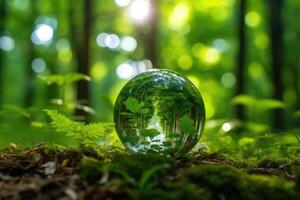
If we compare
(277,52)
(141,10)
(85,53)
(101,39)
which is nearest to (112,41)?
(101,39)

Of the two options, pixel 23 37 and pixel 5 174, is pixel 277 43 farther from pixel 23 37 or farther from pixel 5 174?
pixel 23 37

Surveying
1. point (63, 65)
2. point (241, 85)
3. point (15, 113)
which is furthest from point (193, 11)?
point (15, 113)

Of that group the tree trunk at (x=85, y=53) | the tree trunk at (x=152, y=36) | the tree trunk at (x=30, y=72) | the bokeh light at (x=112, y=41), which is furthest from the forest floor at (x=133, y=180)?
the bokeh light at (x=112, y=41)

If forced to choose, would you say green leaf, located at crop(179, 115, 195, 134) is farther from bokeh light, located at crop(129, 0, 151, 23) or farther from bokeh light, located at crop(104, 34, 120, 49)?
bokeh light, located at crop(104, 34, 120, 49)

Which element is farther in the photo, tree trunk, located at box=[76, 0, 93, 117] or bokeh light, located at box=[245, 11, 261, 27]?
bokeh light, located at box=[245, 11, 261, 27]

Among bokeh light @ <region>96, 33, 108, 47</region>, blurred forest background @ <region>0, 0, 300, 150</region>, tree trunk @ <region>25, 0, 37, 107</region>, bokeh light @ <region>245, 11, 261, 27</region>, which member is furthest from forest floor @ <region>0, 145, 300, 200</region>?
bokeh light @ <region>245, 11, 261, 27</region>

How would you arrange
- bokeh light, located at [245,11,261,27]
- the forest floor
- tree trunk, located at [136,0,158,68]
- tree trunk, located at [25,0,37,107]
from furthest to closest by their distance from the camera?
bokeh light, located at [245,11,261,27], tree trunk, located at [25,0,37,107], tree trunk, located at [136,0,158,68], the forest floor
